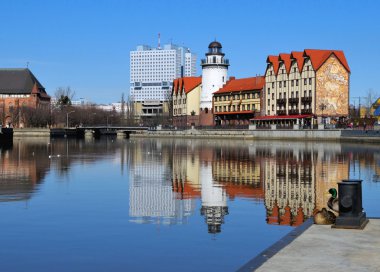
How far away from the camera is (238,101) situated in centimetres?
13512

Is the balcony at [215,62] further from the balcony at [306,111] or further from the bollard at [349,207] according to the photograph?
the bollard at [349,207]

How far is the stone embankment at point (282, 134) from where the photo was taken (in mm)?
92188

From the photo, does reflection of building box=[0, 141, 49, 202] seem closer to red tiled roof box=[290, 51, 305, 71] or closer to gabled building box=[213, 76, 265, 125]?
red tiled roof box=[290, 51, 305, 71]

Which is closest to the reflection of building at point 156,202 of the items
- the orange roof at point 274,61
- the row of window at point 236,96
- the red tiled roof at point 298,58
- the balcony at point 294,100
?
the balcony at point 294,100

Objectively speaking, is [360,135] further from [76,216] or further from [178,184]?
[76,216]

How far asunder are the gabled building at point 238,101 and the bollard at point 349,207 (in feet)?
379

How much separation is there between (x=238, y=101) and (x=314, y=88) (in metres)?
26.0

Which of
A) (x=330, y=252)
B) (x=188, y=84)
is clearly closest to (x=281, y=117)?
(x=188, y=84)

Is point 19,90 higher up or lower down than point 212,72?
lower down

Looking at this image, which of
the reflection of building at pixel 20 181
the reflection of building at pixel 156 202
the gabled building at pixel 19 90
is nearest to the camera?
the reflection of building at pixel 156 202

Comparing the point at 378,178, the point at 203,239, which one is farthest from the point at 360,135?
the point at 203,239

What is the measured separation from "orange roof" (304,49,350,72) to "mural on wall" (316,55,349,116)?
80 centimetres

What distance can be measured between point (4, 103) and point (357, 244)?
181792 millimetres

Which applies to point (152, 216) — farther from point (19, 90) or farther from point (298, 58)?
point (19, 90)
